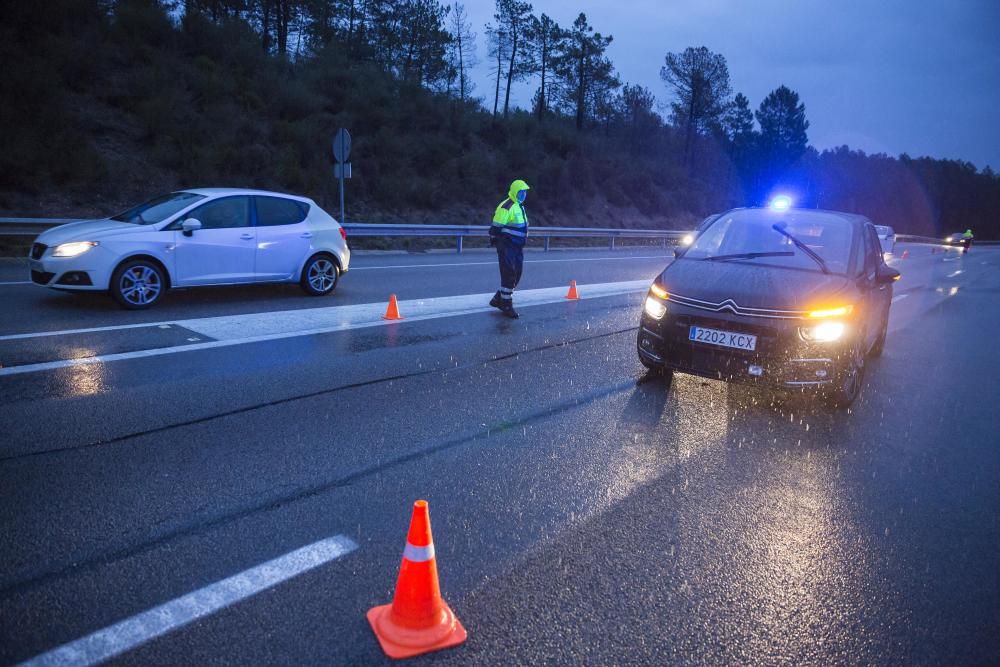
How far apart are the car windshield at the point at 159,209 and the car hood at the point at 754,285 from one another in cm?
664

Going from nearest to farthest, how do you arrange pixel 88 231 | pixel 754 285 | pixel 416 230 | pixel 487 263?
pixel 754 285
pixel 88 231
pixel 487 263
pixel 416 230

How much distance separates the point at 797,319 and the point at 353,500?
3659 millimetres

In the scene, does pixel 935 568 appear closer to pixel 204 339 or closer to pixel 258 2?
pixel 204 339

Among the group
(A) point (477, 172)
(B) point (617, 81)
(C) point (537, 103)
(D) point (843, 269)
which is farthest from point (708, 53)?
(D) point (843, 269)

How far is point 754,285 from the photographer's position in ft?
18.6

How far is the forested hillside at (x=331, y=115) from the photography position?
19.5 meters

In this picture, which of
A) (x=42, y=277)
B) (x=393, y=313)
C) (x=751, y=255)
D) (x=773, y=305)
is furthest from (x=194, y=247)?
(x=773, y=305)

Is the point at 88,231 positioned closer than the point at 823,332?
No

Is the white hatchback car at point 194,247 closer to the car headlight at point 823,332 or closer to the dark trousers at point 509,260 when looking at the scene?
the dark trousers at point 509,260

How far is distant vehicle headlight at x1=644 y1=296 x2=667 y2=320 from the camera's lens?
5844 mm

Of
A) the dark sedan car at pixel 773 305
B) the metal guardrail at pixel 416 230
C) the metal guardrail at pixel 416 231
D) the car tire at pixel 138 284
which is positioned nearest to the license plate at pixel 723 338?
the dark sedan car at pixel 773 305

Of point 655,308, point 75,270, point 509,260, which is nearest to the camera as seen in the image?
point 655,308

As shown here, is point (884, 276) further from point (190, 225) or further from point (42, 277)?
point (42, 277)

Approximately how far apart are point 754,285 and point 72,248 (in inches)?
304
